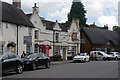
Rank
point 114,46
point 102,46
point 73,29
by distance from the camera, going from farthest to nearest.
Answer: point 114,46, point 102,46, point 73,29

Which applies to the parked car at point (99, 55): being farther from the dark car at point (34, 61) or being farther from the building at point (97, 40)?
the dark car at point (34, 61)

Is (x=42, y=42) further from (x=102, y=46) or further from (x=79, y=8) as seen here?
(x=79, y=8)

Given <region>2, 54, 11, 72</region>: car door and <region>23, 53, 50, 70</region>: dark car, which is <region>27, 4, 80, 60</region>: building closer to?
<region>23, 53, 50, 70</region>: dark car

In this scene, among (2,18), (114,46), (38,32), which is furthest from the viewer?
(114,46)

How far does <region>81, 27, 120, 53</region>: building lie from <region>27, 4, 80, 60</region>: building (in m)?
4.71

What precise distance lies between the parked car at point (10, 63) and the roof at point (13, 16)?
331 inches

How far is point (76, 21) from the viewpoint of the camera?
43.2m

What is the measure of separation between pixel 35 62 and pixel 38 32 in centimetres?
1178

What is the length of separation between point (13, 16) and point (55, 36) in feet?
34.1

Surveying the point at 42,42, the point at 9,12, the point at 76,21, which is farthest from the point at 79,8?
the point at 9,12

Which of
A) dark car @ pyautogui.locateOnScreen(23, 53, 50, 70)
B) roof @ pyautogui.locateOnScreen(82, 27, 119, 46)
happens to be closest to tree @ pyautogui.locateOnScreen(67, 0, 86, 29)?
roof @ pyautogui.locateOnScreen(82, 27, 119, 46)

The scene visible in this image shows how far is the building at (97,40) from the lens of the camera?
48.8 m

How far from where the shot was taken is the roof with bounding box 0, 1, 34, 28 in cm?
2573

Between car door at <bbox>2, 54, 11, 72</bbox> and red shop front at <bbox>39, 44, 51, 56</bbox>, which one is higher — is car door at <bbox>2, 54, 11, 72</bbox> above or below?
below
